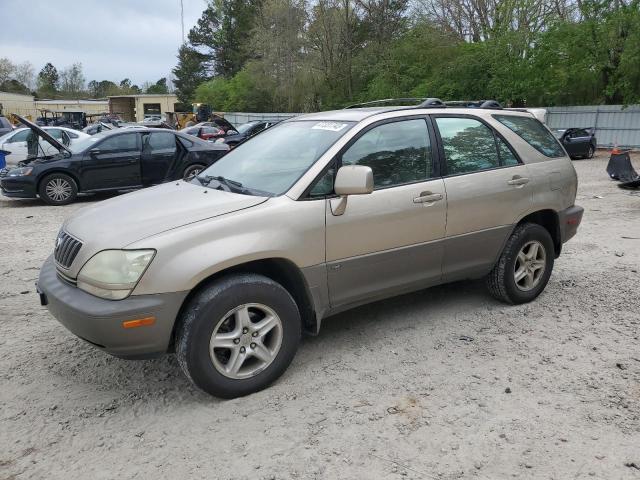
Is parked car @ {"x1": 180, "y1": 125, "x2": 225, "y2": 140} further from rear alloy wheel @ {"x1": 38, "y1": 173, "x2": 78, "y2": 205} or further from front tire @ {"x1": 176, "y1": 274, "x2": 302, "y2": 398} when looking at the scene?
front tire @ {"x1": 176, "y1": 274, "x2": 302, "y2": 398}

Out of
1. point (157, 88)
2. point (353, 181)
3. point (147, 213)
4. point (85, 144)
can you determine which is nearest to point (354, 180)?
point (353, 181)

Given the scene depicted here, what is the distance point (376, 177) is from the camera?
3.77 metres

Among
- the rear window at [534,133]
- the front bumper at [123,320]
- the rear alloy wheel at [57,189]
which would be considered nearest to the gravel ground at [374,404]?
the front bumper at [123,320]

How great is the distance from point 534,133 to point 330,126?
2.06 metres

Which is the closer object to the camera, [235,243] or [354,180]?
[235,243]

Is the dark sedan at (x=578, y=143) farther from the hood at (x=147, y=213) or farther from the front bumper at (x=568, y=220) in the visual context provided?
the hood at (x=147, y=213)

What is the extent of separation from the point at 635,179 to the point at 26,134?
610 inches

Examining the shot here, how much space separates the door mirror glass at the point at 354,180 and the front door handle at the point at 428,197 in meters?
0.70

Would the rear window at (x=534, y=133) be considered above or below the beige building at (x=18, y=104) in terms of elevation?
below

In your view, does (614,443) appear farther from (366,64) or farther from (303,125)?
(366,64)

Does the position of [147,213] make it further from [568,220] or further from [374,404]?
[568,220]

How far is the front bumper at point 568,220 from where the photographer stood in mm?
4828

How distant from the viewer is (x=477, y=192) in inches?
165

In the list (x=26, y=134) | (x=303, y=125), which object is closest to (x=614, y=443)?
(x=303, y=125)
